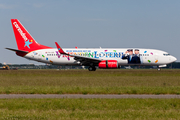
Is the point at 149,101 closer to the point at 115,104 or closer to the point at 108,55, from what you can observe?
the point at 115,104

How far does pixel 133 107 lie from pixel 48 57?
146 feet

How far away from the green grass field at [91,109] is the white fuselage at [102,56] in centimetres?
3911

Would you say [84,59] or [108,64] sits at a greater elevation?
[84,59]

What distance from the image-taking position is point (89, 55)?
2170 inches

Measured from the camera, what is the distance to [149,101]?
14.8 m

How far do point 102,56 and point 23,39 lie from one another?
629 inches

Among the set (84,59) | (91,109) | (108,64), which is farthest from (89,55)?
(91,109)

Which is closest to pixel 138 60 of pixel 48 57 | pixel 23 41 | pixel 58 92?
pixel 48 57

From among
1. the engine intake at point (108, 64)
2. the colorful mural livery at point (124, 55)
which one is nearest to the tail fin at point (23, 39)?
the colorful mural livery at point (124, 55)

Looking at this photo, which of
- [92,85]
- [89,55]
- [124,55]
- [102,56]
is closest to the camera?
[92,85]

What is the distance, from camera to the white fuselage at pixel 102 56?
53.7 meters

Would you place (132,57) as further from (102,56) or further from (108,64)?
(102,56)

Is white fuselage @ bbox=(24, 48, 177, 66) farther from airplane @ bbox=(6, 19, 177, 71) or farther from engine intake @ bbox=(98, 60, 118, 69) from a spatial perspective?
engine intake @ bbox=(98, 60, 118, 69)

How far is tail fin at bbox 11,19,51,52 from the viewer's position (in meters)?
57.6
